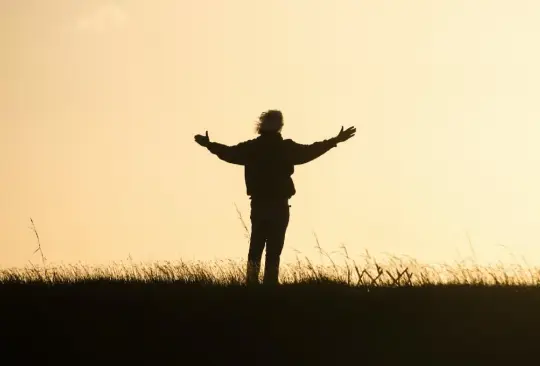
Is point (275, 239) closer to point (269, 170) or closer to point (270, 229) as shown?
point (270, 229)

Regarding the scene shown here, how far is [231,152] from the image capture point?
12742 millimetres

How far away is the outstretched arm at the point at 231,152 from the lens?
41.7 feet

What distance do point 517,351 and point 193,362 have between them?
2.87m

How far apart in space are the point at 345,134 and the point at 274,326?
402cm

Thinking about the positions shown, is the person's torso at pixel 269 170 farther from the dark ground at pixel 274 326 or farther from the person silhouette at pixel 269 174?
the dark ground at pixel 274 326

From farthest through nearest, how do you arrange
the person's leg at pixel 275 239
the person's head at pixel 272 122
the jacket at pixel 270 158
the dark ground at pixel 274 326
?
the person's head at pixel 272 122 → the jacket at pixel 270 158 → the person's leg at pixel 275 239 → the dark ground at pixel 274 326

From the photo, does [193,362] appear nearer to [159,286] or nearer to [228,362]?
[228,362]

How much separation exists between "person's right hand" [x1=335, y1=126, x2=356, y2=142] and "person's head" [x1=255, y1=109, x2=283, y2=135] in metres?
0.76


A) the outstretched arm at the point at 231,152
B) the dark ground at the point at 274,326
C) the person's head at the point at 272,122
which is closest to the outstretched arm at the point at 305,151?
the person's head at the point at 272,122

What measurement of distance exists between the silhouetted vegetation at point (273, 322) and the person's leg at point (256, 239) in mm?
957

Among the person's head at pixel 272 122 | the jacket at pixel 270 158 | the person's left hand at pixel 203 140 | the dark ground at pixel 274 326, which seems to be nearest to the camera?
the dark ground at pixel 274 326

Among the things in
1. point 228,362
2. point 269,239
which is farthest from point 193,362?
point 269,239

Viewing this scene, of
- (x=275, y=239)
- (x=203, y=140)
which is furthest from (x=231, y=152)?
(x=275, y=239)

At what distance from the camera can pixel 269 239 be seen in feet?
40.7
